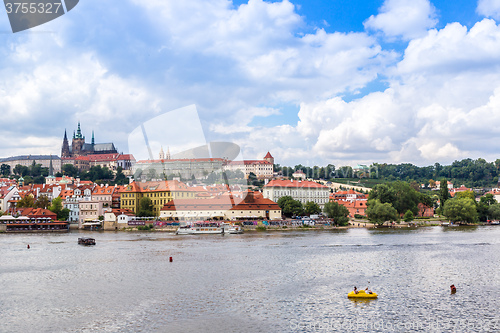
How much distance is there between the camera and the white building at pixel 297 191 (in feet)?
314

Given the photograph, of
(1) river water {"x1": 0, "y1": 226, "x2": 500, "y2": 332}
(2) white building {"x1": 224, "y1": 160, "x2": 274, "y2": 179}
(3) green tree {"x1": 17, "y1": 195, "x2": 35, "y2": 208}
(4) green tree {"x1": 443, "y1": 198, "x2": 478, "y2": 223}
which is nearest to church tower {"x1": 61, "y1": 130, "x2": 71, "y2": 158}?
(2) white building {"x1": 224, "y1": 160, "x2": 274, "y2": 179}

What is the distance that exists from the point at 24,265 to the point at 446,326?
84.3 feet

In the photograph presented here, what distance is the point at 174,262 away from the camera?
32.6 meters

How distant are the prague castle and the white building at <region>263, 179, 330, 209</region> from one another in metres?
106

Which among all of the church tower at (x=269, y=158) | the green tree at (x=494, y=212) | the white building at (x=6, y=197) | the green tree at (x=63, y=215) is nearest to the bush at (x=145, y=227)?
the green tree at (x=63, y=215)

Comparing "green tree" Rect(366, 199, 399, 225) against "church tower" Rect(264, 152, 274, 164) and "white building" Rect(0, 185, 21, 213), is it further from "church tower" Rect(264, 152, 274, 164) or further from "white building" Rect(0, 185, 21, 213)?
"church tower" Rect(264, 152, 274, 164)

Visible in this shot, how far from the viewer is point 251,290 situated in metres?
22.8

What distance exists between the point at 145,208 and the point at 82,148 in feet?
403

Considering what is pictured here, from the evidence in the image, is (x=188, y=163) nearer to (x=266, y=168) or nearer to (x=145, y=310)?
(x=266, y=168)

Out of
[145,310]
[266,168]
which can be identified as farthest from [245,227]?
[266,168]

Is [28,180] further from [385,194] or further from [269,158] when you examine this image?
[385,194]

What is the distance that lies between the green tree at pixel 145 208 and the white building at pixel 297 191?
2596 cm

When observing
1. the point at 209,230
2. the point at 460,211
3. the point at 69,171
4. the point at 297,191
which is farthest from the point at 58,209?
the point at 69,171

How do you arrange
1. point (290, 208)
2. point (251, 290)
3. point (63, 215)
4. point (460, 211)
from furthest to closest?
point (290, 208) → point (63, 215) → point (460, 211) → point (251, 290)
